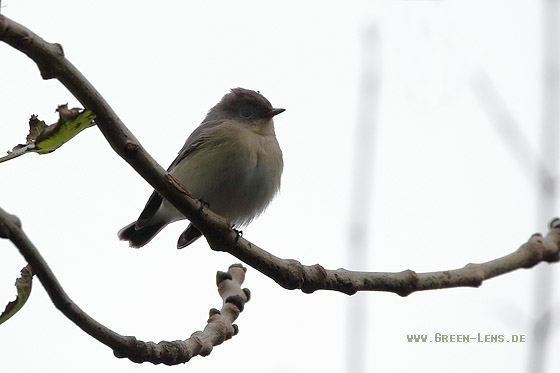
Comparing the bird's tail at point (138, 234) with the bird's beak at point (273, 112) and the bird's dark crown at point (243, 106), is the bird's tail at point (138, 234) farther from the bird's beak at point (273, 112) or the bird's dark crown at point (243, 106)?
the bird's beak at point (273, 112)

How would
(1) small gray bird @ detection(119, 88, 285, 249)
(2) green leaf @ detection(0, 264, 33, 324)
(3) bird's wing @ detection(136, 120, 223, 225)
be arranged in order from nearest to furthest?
1. (2) green leaf @ detection(0, 264, 33, 324)
2. (1) small gray bird @ detection(119, 88, 285, 249)
3. (3) bird's wing @ detection(136, 120, 223, 225)

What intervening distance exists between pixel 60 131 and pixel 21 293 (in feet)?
1.71

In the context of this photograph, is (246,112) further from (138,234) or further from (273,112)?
(138,234)

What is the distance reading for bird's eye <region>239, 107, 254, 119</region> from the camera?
19.4 feet

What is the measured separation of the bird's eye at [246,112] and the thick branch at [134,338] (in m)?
2.19

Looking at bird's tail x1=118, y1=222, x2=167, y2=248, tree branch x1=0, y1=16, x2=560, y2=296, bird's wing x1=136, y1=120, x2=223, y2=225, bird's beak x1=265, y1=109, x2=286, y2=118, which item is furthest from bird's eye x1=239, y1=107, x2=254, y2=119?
tree branch x1=0, y1=16, x2=560, y2=296

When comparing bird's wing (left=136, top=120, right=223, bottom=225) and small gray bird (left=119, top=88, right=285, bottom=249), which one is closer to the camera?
small gray bird (left=119, top=88, right=285, bottom=249)

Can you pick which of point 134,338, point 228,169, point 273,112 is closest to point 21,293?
point 134,338

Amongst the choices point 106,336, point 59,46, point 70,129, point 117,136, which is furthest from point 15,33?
point 106,336

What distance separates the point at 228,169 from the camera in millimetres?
5055

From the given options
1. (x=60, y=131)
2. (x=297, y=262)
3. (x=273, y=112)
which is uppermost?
(x=273, y=112)

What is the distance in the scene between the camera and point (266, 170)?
5223 mm

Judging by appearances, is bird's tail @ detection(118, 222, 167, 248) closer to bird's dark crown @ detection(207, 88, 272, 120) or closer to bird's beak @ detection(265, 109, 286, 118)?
bird's dark crown @ detection(207, 88, 272, 120)

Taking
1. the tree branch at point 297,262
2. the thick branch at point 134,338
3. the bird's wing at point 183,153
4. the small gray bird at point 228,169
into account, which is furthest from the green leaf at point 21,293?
the bird's wing at point 183,153
